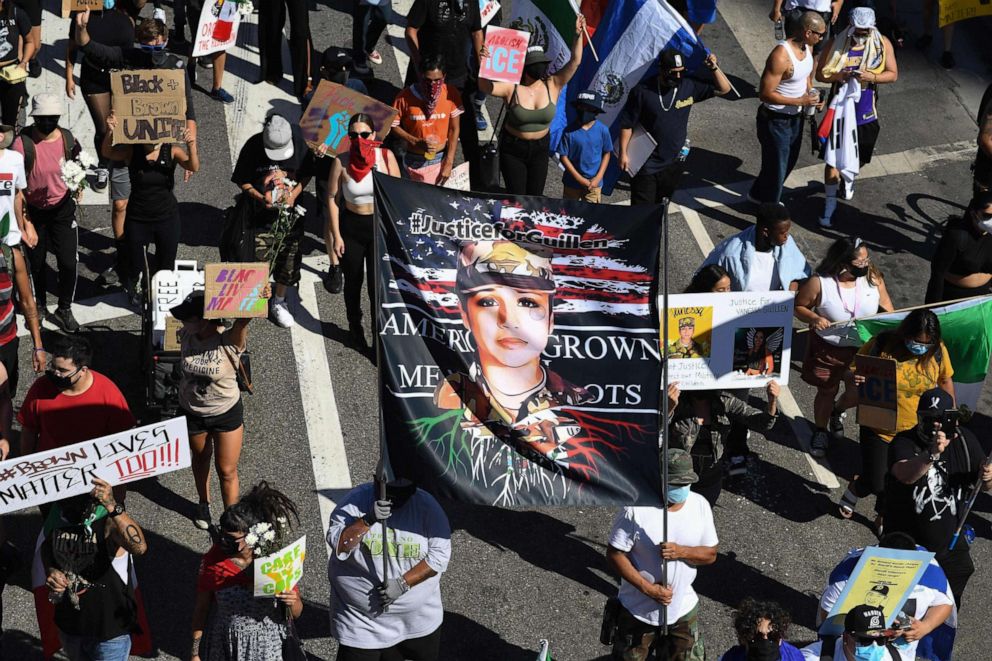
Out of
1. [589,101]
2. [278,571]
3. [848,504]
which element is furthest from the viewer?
[589,101]

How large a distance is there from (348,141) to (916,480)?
4.75 m

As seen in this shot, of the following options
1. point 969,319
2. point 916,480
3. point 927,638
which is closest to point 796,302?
point 969,319

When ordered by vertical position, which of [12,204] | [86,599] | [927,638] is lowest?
[927,638]

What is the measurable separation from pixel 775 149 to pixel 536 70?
2462 mm

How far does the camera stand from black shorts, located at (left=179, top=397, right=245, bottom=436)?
841cm

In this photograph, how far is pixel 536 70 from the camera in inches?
429

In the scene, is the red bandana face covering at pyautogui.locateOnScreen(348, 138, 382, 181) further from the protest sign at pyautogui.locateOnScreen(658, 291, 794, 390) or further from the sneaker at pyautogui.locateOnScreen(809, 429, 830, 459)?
the sneaker at pyautogui.locateOnScreen(809, 429, 830, 459)

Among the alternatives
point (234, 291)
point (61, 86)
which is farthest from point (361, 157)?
point (61, 86)

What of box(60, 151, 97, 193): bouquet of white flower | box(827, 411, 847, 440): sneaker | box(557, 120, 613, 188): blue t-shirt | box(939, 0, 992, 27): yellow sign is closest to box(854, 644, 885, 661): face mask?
box(827, 411, 847, 440): sneaker

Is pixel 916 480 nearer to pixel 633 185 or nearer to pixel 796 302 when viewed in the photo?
pixel 796 302

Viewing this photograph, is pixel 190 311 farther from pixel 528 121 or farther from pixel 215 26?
pixel 215 26

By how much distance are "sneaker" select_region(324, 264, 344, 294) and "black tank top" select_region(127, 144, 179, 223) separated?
1471mm

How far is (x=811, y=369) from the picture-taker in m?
9.80

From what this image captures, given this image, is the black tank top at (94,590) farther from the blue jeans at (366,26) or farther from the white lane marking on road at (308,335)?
the blue jeans at (366,26)
